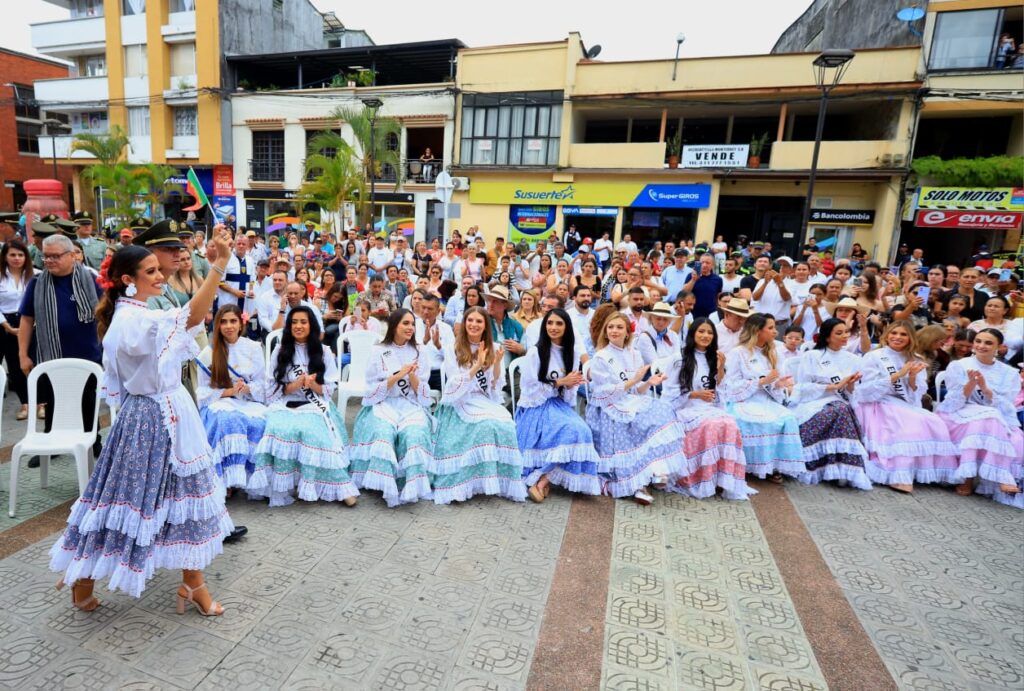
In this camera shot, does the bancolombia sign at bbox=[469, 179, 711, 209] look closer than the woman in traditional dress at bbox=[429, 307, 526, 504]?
No

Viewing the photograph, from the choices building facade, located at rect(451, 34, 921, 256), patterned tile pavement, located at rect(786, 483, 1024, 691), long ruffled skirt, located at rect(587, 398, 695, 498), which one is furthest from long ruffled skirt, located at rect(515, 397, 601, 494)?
building facade, located at rect(451, 34, 921, 256)

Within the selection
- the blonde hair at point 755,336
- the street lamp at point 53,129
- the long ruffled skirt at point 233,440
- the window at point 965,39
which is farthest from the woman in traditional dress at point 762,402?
the street lamp at point 53,129

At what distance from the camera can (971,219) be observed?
15.3 metres

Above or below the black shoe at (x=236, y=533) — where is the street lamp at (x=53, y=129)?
above

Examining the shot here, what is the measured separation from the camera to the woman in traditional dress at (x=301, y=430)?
4.09m

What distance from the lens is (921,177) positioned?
1612 cm

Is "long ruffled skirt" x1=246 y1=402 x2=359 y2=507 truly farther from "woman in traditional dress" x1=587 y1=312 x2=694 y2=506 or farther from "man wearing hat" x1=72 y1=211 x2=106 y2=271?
"man wearing hat" x1=72 y1=211 x2=106 y2=271

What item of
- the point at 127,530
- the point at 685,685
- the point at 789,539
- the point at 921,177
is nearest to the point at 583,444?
the point at 789,539

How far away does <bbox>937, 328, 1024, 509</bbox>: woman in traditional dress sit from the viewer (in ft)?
16.2

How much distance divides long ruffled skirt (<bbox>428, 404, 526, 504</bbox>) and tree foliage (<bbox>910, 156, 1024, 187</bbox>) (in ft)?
56.3

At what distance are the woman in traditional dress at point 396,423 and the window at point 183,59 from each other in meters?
27.5

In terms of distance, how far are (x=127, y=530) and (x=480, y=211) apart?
65.1 ft

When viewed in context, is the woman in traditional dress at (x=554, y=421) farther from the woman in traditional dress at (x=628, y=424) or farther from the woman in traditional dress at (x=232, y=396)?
the woman in traditional dress at (x=232, y=396)

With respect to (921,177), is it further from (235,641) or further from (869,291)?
(235,641)
